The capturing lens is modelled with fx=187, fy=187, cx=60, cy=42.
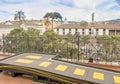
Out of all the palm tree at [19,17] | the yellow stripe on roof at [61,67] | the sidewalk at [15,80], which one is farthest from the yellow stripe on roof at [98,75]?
the palm tree at [19,17]

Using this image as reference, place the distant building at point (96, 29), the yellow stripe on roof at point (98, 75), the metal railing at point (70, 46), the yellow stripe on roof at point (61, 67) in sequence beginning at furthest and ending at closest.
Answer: the distant building at point (96, 29) → the metal railing at point (70, 46) → the yellow stripe on roof at point (61, 67) → the yellow stripe on roof at point (98, 75)

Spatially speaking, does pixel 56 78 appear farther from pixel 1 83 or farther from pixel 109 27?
pixel 109 27

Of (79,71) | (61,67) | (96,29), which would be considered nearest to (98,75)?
(79,71)

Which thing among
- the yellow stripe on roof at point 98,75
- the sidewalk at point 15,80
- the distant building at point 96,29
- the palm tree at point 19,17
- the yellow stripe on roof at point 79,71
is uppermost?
the palm tree at point 19,17

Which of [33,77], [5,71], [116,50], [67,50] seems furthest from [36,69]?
[116,50]

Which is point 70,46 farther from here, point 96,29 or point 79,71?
point 96,29

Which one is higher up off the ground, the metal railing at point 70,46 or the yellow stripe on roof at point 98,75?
the metal railing at point 70,46

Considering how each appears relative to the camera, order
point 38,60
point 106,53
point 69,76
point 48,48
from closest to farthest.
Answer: point 69,76
point 38,60
point 106,53
point 48,48

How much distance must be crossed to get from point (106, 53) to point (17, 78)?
3381 mm

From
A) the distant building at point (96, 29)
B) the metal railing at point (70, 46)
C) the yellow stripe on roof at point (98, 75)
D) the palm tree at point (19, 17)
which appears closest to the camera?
the yellow stripe on roof at point (98, 75)

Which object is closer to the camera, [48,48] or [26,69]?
[26,69]

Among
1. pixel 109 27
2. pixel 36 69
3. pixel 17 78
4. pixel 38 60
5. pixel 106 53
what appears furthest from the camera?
pixel 109 27

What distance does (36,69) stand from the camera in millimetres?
3744

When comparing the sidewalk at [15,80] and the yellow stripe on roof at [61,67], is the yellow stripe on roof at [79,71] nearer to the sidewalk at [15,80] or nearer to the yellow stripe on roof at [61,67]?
the yellow stripe on roof at [61,67]
